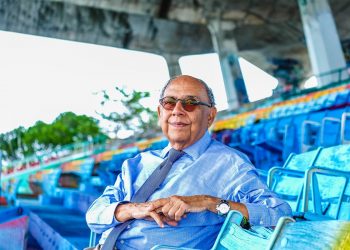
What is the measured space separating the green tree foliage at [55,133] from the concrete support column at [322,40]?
2546cm

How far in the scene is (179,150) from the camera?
2166mm

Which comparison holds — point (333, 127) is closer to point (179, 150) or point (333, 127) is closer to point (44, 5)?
point (179, 150)

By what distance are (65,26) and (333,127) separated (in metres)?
20.4

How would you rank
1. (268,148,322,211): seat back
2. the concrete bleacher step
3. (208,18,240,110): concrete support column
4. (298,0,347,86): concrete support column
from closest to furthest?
(268,148,322,211): seat back, the concrete bleacher step, (298,0,347,86): concrete support column, (208,18,240,110): concrete support column


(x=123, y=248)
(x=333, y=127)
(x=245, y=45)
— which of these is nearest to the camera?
(x=123, y=248)

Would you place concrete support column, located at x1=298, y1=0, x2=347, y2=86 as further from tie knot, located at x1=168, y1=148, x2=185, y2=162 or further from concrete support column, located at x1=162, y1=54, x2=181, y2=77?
tie knot, located at x1=168, y1=148, x2=185, y2=162

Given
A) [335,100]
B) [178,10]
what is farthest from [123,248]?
[178,10]

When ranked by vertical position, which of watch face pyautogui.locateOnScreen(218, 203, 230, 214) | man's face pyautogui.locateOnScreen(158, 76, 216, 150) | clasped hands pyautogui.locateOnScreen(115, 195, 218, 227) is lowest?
watch face pyautogui.locateOnScreen(218, 203, 230, 214)

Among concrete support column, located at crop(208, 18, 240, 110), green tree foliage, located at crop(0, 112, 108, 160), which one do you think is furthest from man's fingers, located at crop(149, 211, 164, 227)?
green tree foliage, located at crop(0, 112, 108, 160)

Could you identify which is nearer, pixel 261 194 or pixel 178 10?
pixel 261 194

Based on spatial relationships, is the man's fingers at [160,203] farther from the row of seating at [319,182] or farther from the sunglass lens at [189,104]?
the row of seating at [319,182]

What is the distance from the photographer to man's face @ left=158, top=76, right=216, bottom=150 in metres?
2.13

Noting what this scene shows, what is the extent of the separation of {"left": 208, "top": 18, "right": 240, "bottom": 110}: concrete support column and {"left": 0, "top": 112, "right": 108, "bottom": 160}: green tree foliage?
59.1 ft

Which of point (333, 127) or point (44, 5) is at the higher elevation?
point (44, 5)
